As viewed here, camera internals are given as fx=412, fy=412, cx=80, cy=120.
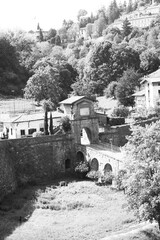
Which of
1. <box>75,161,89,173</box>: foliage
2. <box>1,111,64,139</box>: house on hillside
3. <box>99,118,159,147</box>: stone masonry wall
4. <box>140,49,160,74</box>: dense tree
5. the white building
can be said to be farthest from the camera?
the white building

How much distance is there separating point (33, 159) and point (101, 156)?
26.1 ft

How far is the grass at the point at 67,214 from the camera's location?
33.4 meters

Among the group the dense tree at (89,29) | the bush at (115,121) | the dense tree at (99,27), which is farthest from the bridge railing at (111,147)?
the dense tree at (89,29)

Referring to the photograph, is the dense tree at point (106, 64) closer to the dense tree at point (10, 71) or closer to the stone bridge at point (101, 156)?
the dense tree at point (10, 71)

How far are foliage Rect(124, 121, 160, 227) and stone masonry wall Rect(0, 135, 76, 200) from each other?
16.8m

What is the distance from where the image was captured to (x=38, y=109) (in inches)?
2844

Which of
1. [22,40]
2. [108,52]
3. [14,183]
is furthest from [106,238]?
[22,40]

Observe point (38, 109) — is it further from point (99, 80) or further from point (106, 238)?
point (106, 238)

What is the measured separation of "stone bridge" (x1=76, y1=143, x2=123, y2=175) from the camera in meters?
44.8

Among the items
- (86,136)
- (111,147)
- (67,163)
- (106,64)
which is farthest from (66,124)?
(106,64)

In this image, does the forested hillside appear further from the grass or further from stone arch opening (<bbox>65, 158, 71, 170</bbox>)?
the grass

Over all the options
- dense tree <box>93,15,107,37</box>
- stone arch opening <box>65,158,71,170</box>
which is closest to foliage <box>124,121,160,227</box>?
stone arch opening <box>65,158,71,170</box>

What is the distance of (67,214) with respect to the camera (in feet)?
123

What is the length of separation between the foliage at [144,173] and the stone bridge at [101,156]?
12.5 metres
